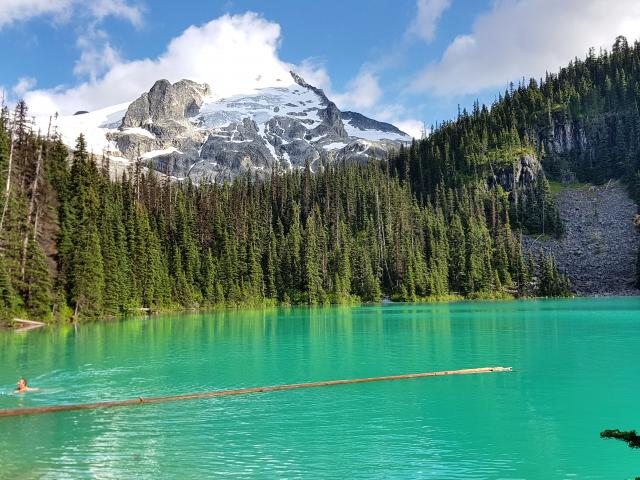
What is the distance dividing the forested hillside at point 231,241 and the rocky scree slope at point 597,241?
9.35 meters

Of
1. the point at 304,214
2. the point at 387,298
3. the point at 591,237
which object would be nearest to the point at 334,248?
the point at 387,298

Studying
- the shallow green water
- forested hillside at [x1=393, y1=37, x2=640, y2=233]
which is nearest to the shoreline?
the shallow green water

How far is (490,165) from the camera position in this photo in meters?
175

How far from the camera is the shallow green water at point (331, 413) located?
1680cm

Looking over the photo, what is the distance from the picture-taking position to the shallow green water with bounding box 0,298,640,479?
1680 centimetres

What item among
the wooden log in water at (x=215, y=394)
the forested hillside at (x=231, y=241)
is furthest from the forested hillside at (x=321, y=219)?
the wooden log in water at (x=215, y=394)

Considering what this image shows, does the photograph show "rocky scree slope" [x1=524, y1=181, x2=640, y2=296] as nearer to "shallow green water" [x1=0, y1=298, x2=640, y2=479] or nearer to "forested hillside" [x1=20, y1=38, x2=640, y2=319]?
"forested hillside" [x1=20, y1=38, x2=640, y2=319]

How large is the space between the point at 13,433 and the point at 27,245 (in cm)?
4607

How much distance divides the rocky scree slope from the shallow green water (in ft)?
300

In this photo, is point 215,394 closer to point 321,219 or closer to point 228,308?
point 228,308

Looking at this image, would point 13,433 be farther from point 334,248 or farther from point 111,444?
point 334,248

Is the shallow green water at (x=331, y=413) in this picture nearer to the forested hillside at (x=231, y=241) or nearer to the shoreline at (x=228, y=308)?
the shoreline at (x=228, y=308)

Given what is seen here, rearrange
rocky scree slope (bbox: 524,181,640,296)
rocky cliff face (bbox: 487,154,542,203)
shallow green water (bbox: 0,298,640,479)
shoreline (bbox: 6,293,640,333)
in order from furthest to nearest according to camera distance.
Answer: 1. rocky cliff face (bbox: 487,154,542,203)
2. rocky scree slope (bbox: 524,181,640,296)
3. shoreline (bbox: 6,293,640,333)
4. shallow green water (bbox: 0,298,640,479)

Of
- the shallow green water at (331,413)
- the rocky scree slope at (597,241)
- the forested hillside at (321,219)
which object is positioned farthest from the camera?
the rocky scree slope at (597,241)
